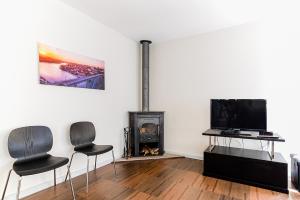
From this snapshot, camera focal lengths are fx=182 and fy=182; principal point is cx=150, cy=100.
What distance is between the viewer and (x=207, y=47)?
11.7ft

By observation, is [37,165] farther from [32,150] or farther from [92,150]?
[92,150]

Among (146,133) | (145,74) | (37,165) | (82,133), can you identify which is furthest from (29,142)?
(145,74)

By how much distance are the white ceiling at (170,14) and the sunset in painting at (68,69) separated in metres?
0.76

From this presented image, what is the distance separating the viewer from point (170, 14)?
291 centimetres

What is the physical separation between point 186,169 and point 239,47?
2.33m

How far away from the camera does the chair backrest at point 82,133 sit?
105 inches

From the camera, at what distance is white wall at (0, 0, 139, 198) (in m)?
2.08

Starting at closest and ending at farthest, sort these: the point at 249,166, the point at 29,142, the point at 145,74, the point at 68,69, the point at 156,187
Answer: the point at 29,142 → the point at 156,187 → the point at 249,166 → the point at 68,69 → the point at 145,74

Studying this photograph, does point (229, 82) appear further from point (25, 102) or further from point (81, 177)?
point (25, 102)

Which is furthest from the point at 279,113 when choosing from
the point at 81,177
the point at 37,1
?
the point at 37,1

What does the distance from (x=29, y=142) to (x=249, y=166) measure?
2.88 metres

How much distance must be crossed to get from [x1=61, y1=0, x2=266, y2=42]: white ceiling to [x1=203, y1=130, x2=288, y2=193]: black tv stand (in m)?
1.89

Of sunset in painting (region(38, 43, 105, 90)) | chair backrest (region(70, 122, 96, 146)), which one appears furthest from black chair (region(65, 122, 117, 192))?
sunset in painting (region(38, 43, 105, 90))

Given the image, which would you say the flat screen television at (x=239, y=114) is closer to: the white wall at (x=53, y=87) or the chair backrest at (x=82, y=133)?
the white wall at (x=53, y=87)
